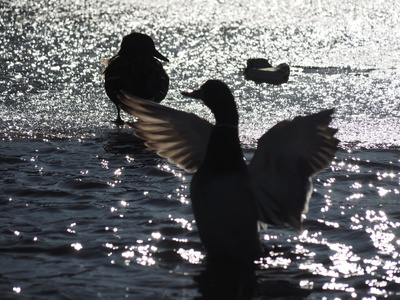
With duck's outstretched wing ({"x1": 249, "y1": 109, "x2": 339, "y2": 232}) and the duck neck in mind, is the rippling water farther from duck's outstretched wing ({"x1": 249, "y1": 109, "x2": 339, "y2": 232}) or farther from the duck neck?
the duck neck

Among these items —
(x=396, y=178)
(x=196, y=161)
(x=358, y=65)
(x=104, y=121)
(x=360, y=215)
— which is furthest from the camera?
(x=358, y=65)

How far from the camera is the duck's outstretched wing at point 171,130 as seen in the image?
207 inches

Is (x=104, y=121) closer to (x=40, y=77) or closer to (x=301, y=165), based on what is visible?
(x=40, y=77)

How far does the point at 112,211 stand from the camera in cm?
589

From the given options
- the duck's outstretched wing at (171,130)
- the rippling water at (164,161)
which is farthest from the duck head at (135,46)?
the duck's outstretched wing at (171,130)

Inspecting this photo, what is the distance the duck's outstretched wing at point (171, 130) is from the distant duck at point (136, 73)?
308 centimetres

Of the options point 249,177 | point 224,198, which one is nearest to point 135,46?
point 249,177

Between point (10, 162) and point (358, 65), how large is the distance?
5488 mm

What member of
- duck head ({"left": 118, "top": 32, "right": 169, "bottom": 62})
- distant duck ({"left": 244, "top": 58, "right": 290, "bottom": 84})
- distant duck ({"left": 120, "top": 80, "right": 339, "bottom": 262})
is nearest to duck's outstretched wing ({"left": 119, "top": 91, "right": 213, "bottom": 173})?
distant duck ({"left": 120, "top": 80, "right": 339, "bottom": 262})

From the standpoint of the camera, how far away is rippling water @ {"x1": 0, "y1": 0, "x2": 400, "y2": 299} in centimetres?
476

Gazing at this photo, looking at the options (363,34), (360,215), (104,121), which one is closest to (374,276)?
(360,215)

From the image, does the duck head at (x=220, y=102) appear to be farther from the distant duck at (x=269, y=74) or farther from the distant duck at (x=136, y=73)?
the distant duck at (x=269, y=74)

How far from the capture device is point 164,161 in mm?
7328

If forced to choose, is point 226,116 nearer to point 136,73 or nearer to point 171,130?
point 171,130
